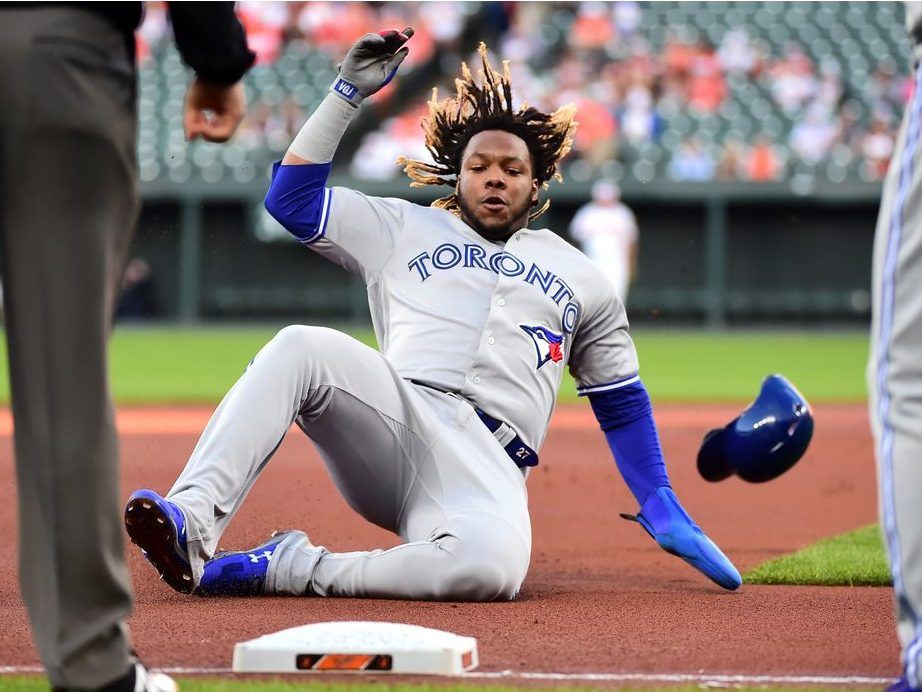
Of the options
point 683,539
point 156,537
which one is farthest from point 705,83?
point 156,537

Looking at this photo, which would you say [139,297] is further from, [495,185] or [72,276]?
[72,276]

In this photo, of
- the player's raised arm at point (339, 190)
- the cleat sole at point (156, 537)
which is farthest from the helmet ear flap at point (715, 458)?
the cleat sole at point (156, 537)

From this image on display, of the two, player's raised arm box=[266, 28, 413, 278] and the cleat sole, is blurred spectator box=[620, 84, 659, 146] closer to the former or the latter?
→ player's raised arm box=[266, 28, 413, 278]

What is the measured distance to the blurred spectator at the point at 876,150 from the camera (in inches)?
716

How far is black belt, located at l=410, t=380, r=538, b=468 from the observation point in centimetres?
400

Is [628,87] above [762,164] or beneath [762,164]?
above

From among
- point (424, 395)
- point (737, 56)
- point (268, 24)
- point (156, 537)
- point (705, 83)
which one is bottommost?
point (156, 537)

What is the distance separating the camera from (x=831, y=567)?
4602mm

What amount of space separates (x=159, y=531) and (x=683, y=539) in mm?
1455

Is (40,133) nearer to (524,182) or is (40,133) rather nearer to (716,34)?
(524,182)

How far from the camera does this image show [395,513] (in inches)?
159

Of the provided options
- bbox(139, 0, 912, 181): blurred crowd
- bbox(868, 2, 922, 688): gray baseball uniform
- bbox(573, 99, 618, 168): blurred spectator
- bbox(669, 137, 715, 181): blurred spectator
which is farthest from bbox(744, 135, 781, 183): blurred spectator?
bbox(868, 2, 922, 688): gray baseball uniform

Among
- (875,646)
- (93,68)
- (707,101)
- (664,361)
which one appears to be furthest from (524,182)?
(707,101)

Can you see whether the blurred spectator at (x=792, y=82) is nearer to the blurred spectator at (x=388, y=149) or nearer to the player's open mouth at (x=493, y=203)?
the blurred spectator at (x=388, y=149)
